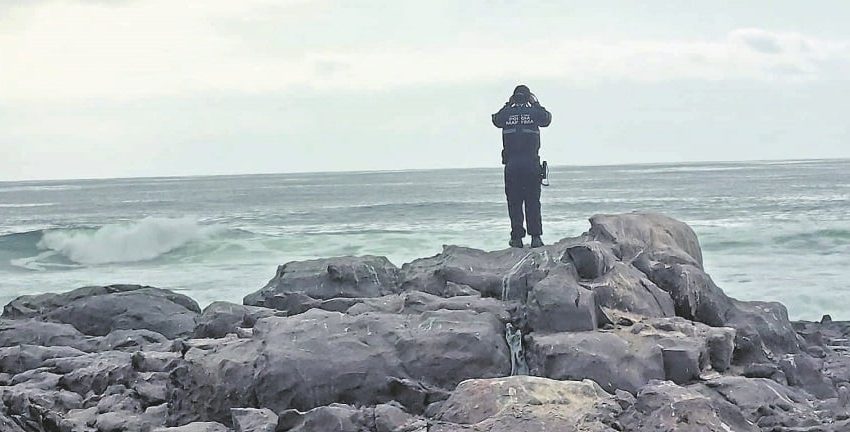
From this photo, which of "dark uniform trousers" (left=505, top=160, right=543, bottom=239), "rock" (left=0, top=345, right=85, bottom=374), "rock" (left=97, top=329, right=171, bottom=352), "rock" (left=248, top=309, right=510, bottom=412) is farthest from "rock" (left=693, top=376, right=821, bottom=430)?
"rock" (left=0, top=345, right=85, bottom=374)

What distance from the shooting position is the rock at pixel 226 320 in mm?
7582

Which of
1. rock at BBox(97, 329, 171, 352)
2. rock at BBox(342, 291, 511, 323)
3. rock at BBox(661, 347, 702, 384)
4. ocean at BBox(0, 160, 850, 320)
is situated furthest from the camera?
ocean at BBox(0, 160, 850, 320)

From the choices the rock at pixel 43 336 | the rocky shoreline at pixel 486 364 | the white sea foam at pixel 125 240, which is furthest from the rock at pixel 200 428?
the white sea foam at pixel 125 240

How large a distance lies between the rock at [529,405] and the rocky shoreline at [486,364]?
11 mm

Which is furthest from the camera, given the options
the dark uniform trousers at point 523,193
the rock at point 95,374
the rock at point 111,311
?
the dark uniform trousers at point 523,193

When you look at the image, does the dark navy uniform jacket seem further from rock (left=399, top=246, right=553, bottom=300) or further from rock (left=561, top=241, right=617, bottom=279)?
rock (left=561, top=241, right=617, bottom=279)

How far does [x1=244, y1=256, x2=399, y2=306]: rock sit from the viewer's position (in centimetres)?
882

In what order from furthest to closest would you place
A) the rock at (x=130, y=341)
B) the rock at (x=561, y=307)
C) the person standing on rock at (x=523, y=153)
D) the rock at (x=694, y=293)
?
the person standing on rock at (x=523, y=153) < the rock at (x=130, y=341) < the rock at (x=694, y=293) < the rock at (x=561, y=307)

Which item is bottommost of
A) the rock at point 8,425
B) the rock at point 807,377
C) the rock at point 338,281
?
the rock at point 807,377

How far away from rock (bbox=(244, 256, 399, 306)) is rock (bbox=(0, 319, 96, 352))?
154cm

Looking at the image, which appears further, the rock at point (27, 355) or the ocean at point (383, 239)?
the ocean at point (383, 239)

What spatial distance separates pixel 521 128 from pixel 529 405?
Result: 5.05 meters

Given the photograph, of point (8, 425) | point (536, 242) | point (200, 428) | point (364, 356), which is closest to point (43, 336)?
point (8, 425)

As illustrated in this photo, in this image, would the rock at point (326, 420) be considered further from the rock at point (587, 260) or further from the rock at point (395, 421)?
the rock at point (587, 260)
